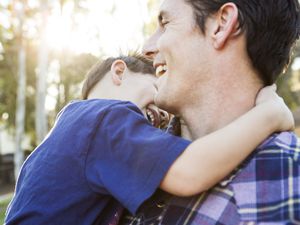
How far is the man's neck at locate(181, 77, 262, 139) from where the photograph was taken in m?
1.88

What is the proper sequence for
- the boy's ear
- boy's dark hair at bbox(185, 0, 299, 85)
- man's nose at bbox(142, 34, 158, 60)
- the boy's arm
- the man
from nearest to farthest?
1. the boy's arm
2. the man
3. boy's dark hair at bbox(185, 0, 299, 85)
4. man's nose at bbox(142, 34, 158, 60)
5. the boy's ear

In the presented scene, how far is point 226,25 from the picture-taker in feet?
6.14

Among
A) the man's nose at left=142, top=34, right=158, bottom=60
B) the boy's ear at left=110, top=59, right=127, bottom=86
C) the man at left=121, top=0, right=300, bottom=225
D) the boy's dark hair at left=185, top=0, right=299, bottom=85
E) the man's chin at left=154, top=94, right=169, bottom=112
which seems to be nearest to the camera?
the man at left=121, top=0, right=300, bottom=225

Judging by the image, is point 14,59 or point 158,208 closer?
point 158,208

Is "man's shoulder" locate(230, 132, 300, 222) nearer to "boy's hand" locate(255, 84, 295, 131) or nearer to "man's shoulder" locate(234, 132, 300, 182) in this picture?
"man's shoulder" locate(234, 132, 300, 182)

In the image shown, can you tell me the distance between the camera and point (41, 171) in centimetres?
198

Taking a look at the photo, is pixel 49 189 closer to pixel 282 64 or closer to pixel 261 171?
pixel 261 171

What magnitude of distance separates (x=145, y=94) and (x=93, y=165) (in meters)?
0.90

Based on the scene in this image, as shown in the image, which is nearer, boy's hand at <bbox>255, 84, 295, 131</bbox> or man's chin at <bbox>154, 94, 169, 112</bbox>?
boy's hand at <bbox>255, 84, 295, 131</bbox>

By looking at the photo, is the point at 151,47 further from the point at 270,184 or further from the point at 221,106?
the point at 270,184

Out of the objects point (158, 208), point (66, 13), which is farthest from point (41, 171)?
point (66, 13)

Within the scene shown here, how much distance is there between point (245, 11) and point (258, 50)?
15cm

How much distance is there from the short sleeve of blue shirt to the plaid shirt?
0.14 metres

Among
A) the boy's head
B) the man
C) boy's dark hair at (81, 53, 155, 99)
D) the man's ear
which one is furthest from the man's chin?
boy's dark hair at (81, 53, 155, 99)
